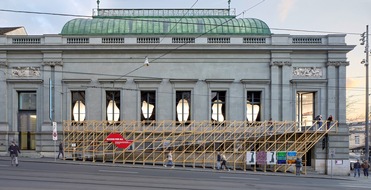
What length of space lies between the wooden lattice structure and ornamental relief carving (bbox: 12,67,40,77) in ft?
17.3

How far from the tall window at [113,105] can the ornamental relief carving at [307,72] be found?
15692mm

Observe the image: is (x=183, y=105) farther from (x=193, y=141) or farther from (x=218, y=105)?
(x=193, y=141)

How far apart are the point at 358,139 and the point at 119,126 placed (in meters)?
74.5

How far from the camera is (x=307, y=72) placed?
37.0 m

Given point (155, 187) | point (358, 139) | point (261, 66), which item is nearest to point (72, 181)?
point (155, 187)

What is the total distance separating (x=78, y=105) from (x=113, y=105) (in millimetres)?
3093

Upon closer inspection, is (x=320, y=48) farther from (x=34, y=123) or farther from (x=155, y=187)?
(x=34, y=123)

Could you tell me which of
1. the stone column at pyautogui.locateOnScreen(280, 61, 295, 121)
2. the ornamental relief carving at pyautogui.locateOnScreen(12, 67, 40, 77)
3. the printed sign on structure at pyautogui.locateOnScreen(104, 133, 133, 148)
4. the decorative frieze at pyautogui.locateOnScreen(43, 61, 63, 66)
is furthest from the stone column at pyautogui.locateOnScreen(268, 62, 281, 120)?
the ornamental relief carving at pyautogui.locateOnScreen(12, 67, 40, 77)

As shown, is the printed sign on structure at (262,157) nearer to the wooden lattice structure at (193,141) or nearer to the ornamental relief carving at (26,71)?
the wooden lattice structure at (193,141)

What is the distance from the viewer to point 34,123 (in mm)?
37125

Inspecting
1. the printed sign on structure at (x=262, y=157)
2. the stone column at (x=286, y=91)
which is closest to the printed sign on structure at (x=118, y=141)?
the printed sign on structure at (x=262, y=157)

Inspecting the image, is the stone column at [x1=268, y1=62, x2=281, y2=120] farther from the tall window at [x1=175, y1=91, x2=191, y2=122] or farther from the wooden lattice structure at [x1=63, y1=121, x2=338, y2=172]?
the tall window at [x1=175, y1=91, x2=191, y2=122]

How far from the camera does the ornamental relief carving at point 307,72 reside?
3694 cm

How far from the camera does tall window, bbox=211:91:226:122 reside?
37.3 metres
